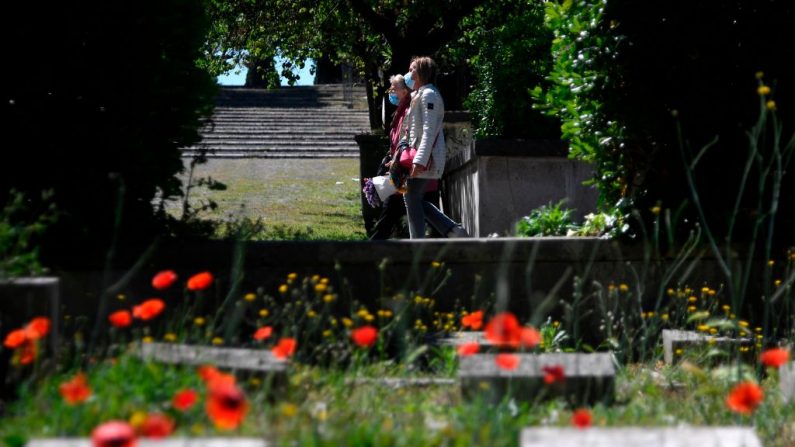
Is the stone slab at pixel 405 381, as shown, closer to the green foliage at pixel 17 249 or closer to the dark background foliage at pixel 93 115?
the green foliage at pixel 17 249

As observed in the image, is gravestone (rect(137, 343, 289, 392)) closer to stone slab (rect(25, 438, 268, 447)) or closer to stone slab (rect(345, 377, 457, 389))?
stone slab (rect(345, 377, 457, 389))

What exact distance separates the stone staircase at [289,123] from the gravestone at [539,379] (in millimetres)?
16673

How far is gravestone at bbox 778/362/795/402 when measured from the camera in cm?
455

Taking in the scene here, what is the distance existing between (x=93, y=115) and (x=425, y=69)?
9.65 feet

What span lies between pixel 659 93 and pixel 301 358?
279 cm

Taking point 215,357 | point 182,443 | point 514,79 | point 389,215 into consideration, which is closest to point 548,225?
point 389,215

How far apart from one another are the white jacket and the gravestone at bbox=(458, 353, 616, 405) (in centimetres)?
383

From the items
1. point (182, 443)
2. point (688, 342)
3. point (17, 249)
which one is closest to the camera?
point (182, 443)

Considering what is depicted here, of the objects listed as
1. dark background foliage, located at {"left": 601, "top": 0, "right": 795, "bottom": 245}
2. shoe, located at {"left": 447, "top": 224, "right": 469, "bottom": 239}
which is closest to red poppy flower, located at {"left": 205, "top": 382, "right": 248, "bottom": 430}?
dark background foliage, located at {"left": 601, "top": 0, "right": 795, "bottom": 245}

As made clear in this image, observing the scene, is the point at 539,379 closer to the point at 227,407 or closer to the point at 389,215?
A: the point at 227,407

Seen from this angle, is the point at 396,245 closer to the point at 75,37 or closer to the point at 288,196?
the point at 75,37

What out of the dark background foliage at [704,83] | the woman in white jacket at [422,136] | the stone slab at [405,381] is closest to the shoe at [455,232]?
the woman in white jacket at [422,136]

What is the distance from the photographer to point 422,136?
8.29 meters

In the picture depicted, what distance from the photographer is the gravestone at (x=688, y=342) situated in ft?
18.2
